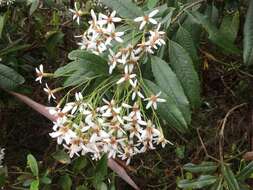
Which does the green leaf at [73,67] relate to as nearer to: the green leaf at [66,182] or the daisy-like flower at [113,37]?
the daisy-like flower at [113,37]

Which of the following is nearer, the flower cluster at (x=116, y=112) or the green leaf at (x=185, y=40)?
the flower cluster at (x=116, y=112)

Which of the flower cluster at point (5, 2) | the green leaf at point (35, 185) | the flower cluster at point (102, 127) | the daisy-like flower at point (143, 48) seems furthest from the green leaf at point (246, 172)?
the flower cluster at point (5, 2)

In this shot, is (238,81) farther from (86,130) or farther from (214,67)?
(86,130)

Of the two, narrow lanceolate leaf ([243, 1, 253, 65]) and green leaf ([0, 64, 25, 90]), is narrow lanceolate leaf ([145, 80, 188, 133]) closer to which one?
narrow lanceolate leaf ([243, 1, 253, 65])

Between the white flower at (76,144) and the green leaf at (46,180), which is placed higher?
the white flower at (76,144)

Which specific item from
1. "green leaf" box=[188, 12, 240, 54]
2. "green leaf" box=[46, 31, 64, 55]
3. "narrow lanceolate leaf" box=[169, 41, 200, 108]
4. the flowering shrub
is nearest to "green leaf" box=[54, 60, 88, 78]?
the flowering shrub

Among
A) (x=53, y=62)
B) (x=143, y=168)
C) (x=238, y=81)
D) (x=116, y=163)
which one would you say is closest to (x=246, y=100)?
(x=238, y=81)

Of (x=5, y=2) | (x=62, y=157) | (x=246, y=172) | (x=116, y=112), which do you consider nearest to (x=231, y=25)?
(x=246, y=172)
